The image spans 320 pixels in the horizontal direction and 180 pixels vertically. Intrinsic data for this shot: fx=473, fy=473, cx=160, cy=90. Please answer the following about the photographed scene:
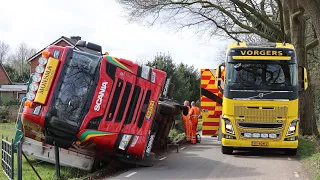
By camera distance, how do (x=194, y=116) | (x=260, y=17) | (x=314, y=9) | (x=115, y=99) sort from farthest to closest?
(x=260, y=17), (x=194, y=116), (x=314, y=9), (x=115, y=99)

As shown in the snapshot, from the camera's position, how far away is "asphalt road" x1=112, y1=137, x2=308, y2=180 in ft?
35.0

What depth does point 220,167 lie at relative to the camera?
473 inches

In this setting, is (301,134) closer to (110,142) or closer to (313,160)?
(313,160)

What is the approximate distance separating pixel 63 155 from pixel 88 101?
2.35m

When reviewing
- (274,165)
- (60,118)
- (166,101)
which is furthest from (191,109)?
(60,118)

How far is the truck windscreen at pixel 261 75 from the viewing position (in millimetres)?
13781

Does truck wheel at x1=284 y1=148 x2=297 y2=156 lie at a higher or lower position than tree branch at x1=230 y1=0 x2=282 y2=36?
lower

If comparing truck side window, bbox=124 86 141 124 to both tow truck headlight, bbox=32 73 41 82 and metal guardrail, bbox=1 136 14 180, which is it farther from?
metal guardrail, bbox=1 136 14 180

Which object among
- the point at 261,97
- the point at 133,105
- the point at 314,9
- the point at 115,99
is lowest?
the point at 133,105

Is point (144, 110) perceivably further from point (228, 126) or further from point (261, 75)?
point (261, 75)

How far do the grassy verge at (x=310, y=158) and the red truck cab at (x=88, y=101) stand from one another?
4.00m

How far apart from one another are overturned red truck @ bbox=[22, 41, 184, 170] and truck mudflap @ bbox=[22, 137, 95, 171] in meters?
0.03

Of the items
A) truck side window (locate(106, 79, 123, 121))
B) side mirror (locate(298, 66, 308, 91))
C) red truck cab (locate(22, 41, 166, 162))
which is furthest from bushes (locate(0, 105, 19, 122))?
truck side window (locate(106, 79, 123, 121))

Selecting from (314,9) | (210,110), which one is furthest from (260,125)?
(210,110)
